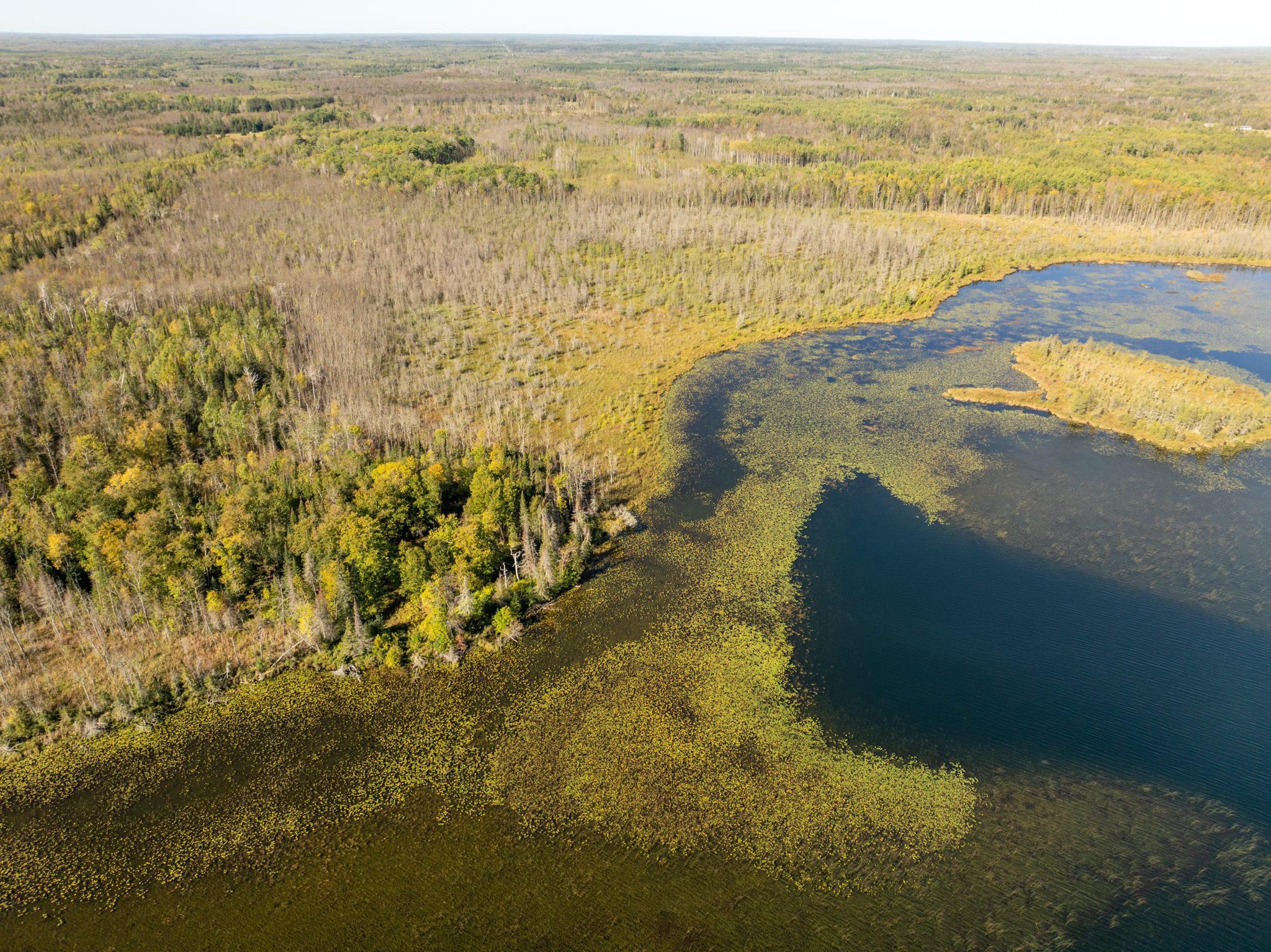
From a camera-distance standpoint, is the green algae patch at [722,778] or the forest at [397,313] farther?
the forest at [397,313]

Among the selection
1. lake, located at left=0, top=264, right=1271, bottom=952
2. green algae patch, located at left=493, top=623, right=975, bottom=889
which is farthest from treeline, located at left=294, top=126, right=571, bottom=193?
green algae patch, located at left=493, top=623, right=975, bottom=889

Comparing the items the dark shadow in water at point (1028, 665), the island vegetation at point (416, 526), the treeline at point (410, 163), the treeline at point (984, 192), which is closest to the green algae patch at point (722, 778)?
the island vegetation at point (416, 526)

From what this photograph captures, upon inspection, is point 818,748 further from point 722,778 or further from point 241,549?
point 241,549

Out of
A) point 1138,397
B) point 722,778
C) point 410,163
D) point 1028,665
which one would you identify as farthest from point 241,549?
point 410,163

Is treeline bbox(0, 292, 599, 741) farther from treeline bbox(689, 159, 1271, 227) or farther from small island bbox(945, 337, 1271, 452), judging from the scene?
treeline bbox(689, 159, 1271, 227)

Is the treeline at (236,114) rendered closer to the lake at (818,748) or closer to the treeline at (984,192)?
the treeline at (984,192)
